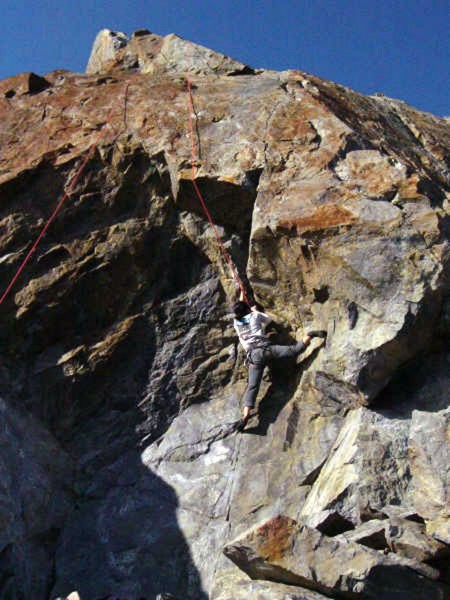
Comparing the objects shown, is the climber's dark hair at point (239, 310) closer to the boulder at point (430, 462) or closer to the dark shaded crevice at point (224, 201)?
the dark shaded crevice at point (224, 201)

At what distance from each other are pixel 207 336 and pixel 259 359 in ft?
4.58

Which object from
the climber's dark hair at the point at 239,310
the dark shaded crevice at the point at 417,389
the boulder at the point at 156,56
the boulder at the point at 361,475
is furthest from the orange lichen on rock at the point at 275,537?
the boulder at the point at 156,56

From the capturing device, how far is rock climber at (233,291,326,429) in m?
12.4

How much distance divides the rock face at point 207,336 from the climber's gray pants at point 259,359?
0.37 m

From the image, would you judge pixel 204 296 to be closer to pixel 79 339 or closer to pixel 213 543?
pixel 79 339

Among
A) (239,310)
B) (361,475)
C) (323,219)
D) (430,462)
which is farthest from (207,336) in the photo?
(430,462)

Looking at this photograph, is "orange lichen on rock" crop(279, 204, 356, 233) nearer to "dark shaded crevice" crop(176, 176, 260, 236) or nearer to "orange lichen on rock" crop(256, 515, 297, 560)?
"dark shaded crevice" crop(176, 176, 260, 236)

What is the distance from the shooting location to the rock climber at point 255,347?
40.7ft

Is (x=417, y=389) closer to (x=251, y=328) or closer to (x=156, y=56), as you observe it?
(x=251, y=328)

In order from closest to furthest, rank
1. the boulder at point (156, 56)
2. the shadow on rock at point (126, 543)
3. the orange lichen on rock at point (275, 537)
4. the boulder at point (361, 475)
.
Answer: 1. the orange lichen on rock at point (275, 537)
2. the boulder at point (361, 475)
3. the shadow on rock at point (126, 543)
4. the boulder at point (156, 56)

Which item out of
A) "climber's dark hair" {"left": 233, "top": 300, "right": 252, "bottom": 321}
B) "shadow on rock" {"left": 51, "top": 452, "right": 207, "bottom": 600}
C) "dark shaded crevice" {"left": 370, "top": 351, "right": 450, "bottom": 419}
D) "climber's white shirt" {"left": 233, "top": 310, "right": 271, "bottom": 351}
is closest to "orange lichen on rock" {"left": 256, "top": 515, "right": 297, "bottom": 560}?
"shadow on rock" {"left": 51, "top": 452, "right": 207, "bottom": 600}

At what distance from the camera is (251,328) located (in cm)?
1264

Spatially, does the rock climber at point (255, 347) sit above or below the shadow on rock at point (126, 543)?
above

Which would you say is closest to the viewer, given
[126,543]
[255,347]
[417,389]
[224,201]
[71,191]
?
[417,389]
